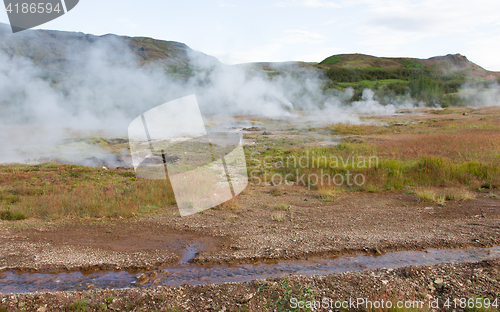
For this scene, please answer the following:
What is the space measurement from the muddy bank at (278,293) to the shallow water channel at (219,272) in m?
0.33

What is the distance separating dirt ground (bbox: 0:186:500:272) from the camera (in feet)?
17.8

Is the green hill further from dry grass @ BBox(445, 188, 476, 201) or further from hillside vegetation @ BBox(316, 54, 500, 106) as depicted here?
hillside vegetation @ BBox(316, 54, 500, 106)

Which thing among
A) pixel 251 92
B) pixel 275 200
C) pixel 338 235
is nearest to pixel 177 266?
pixel 338 235

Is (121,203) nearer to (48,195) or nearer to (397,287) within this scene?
(48,195)

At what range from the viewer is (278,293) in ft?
13.6

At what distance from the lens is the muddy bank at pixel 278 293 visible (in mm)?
3955

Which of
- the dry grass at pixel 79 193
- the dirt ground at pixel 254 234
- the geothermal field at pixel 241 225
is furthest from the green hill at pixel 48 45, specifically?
the dirt ground at pixel 254 234

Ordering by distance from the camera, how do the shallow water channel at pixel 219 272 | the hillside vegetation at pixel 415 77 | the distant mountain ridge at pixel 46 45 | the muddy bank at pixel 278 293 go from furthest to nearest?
the hillside vegetation at pixel 415 77
the distant mountain ridge at pixel 46 45
the shallow water channel at pixel 219 272
the muddy bank at pixel 278 293

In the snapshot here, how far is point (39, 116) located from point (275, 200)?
2327 centimetres

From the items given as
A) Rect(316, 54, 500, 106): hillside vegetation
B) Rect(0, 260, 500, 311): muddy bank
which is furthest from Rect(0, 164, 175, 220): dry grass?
Rect(316, 54, 500, 106): hillside vegetation

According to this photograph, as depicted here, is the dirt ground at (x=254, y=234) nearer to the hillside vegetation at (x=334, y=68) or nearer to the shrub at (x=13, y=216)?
the shrub at (x=13, y=216)

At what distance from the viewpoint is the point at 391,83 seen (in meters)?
72.2

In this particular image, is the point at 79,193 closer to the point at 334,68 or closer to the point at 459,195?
the point at 459,195

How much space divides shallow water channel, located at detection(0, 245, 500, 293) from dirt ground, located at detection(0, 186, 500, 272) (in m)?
0.20
